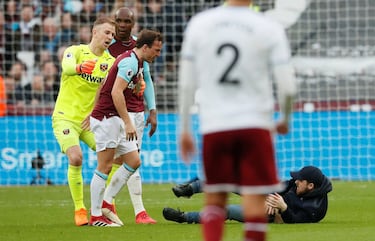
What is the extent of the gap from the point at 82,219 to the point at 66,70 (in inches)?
59.9

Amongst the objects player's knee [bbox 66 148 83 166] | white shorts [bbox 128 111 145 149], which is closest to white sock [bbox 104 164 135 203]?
player's knee [bbox 66 148 83 166]

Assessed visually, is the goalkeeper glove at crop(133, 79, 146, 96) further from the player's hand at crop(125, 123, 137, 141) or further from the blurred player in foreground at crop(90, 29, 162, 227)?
the player's hand at crop(125, 123, 137, 141)

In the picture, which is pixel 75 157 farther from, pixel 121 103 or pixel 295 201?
pixel 295 201

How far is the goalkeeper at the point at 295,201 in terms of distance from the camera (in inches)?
379

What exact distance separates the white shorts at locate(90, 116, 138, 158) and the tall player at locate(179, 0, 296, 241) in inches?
168

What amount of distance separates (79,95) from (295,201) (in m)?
2.78

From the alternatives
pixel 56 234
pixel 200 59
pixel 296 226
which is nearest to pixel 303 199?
pixel 296 226

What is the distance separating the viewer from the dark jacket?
9704mm

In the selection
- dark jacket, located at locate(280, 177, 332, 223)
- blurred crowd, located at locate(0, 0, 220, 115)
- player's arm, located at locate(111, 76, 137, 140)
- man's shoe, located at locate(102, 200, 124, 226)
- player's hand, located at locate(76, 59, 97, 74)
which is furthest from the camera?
blurred crowd, located at locate(0, 0, 220, 115)

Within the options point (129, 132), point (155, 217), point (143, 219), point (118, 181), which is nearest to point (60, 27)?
point (155, 217)

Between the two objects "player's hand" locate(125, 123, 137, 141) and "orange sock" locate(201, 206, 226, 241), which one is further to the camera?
"player's hand" locate(125, 123, 137, 141)

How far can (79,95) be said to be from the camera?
1120 centimetres

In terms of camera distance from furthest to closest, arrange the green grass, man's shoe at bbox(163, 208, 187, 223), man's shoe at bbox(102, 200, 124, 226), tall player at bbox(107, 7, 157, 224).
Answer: tall player at bbox(107, 7, 157, 224)
man's shoe at bbox(102, 200, 124, 226)
man's shoe at bbox(163, 208, 187, 223)
the green grass

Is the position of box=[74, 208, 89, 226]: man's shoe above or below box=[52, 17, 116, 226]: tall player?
below
